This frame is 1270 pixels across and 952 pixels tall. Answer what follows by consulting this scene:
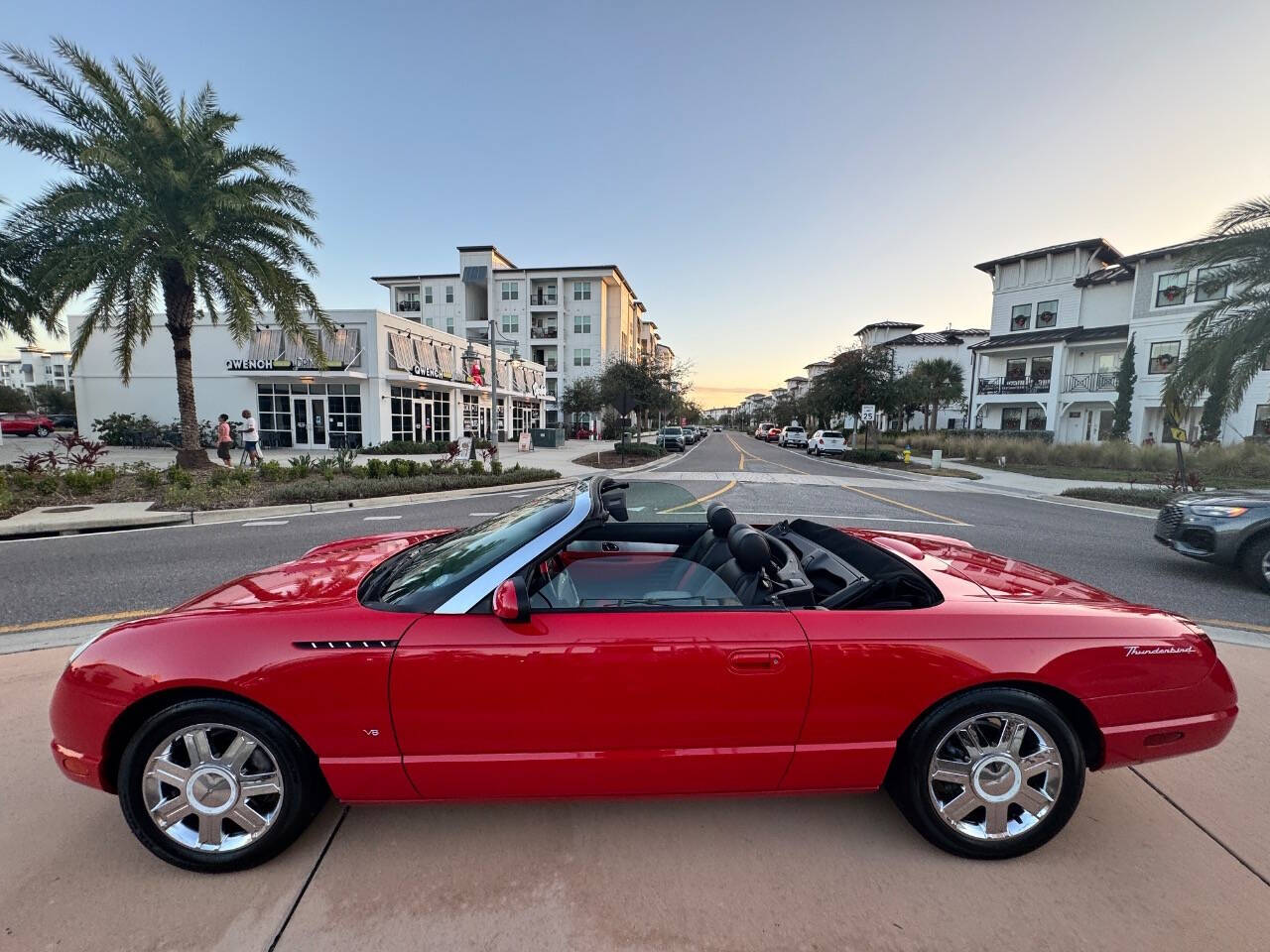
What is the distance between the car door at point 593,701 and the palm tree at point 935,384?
161 feet

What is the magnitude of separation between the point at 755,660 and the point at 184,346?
61.8 feet

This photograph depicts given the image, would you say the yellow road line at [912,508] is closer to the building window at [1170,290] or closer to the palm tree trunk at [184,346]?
the palm tree trunk at [184,346]

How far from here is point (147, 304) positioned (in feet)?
50.2

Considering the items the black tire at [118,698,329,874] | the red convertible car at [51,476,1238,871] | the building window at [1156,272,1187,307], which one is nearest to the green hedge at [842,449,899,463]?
the building window at [1156,272,1187,307]

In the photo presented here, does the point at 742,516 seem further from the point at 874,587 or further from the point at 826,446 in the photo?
the point at 826,446

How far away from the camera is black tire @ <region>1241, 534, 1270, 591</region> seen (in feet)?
19.7

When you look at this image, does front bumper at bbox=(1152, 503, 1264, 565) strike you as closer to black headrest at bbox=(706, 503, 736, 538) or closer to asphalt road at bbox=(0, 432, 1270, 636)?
asphalt road at bbox=(0, 432, 1270, 636)

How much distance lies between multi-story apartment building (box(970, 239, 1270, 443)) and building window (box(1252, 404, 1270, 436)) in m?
0.04

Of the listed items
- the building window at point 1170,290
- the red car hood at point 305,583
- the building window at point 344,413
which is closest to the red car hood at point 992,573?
the red car hood at point 305,583

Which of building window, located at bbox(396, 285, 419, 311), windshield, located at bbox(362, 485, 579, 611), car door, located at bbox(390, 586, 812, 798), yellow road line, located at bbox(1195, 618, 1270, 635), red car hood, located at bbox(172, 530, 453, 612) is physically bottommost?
yellow road line, located at bbox(1195, 618, 1270, 635)

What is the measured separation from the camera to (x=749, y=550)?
2533 mm

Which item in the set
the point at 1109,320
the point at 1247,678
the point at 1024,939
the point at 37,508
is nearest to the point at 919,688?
the point at 1024,939

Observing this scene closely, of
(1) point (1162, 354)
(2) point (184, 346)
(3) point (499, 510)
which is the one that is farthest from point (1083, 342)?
(2) point (184, 346)

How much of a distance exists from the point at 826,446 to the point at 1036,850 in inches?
1367
